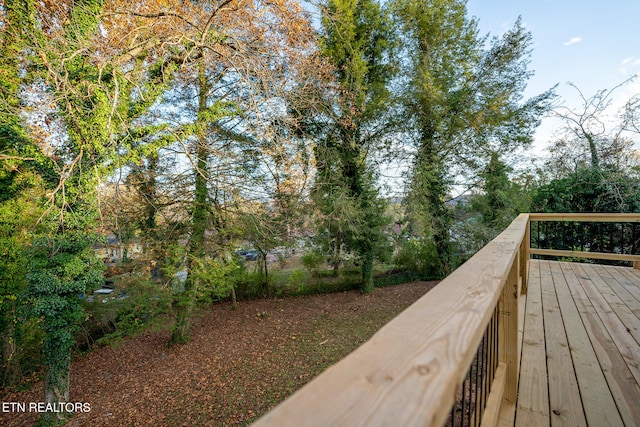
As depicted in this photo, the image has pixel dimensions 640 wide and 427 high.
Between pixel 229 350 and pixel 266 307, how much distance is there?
3084mm

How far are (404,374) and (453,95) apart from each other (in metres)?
10.8

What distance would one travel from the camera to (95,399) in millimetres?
5699

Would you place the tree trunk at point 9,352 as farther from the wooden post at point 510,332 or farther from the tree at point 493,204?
the tree at point 493,204

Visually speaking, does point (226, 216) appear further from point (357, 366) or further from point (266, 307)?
point (357, 366)

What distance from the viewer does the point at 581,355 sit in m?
1.93

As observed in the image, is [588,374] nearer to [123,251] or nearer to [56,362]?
[56,362]

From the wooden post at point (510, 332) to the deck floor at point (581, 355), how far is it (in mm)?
147

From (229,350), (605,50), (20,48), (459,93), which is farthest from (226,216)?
(605,50)

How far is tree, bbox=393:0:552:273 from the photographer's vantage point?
348 inches

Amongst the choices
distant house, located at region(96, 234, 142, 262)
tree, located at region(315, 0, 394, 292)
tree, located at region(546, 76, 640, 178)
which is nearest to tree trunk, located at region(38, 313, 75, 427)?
distant house, located at region(96, 234, 142, 262)

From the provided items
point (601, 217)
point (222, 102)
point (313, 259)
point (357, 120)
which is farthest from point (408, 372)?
point (313, 259)

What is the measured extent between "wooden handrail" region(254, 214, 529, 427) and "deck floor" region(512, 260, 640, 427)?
4.69ft

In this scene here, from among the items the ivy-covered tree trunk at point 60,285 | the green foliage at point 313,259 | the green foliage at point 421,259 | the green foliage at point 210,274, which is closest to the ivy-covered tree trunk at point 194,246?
the green foliage at point 210,274

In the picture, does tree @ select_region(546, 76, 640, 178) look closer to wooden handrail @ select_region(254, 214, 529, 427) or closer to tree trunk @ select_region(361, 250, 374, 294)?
Answer: tree trunk @ select_region(361, 250, 374, 294)
